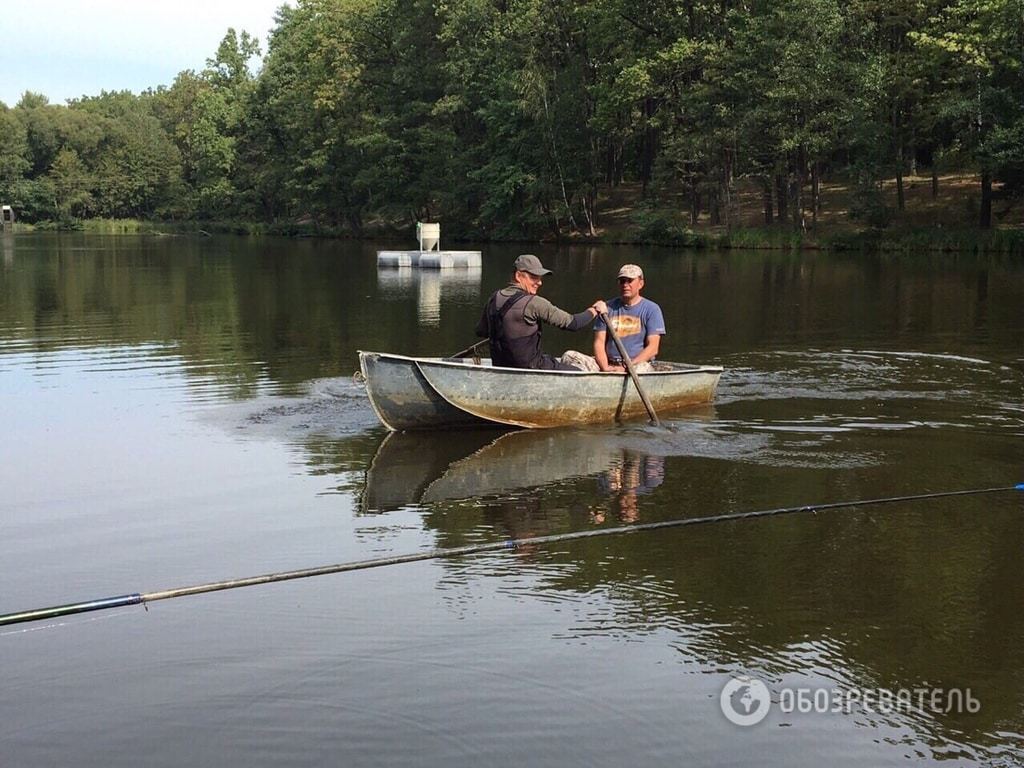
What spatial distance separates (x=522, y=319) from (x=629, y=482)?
8.91 ft

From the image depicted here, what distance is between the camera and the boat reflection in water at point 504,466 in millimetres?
9688

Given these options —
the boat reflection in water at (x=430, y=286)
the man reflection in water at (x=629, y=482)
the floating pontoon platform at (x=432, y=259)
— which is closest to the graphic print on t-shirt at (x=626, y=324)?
the man reflection in water at (x=629, y=482)

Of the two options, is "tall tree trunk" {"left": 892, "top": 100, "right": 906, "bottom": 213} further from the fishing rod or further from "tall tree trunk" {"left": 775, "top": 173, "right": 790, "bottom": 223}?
the fishing rod

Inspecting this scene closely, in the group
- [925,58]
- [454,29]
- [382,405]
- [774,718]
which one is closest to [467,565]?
[774,718]

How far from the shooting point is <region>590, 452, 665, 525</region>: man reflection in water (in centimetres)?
901

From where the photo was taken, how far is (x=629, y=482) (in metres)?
10.1

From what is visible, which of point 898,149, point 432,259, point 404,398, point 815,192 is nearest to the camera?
point 404,398

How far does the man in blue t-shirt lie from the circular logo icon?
7.02 m

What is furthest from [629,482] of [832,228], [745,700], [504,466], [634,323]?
[832,228]

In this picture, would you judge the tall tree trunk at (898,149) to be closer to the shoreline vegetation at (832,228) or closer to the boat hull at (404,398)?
the shoreline vegetation at (832,228)

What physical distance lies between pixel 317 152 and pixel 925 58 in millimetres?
43107

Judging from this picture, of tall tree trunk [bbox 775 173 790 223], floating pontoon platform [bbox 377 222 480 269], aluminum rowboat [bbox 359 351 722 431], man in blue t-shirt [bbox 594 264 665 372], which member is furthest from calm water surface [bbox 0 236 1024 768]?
tall tree trunk [bbox 775 173 790 223]

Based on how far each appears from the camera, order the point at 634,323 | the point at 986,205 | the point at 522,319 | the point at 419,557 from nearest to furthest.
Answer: the point at 419,557, the point at 522,319, the point at 634,323, the point at 986,205

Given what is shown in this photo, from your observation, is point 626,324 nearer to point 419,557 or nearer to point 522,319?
point 522,319
